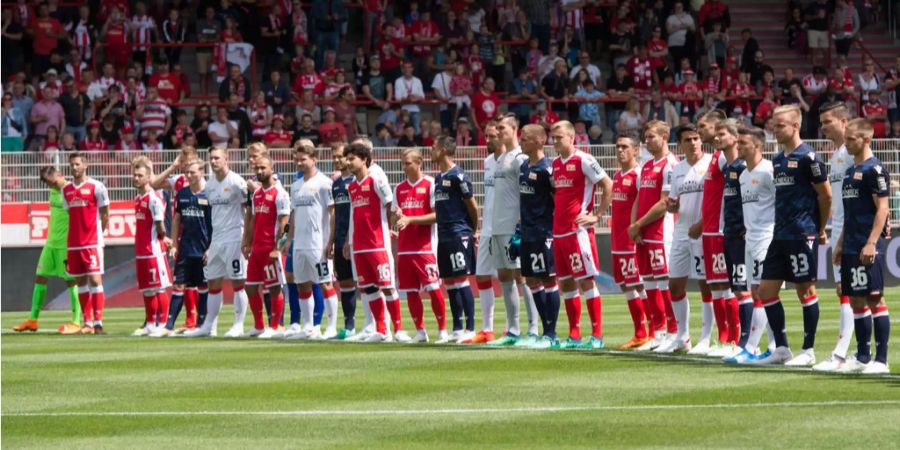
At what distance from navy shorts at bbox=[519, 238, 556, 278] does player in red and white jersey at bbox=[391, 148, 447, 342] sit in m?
1.44

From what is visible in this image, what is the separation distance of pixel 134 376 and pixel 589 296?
4.69m

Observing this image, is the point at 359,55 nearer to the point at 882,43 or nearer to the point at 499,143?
the point at 882,43

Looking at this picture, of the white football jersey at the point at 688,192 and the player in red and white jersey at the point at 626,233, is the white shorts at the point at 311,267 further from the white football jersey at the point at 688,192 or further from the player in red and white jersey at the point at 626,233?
the white football jersey at the point at 688,192

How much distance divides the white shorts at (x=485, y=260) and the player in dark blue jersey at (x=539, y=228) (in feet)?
2.45

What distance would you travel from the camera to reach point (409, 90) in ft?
108

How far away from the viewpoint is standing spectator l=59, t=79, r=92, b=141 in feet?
100.0

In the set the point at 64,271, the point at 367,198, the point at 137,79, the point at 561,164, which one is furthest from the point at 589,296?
the point at 137,79

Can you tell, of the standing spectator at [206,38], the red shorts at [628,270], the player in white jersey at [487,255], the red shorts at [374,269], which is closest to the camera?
the red shorts at [628,270]

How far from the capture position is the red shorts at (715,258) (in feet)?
49.5

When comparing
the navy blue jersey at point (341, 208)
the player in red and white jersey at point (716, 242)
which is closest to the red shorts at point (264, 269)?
the navy blue jersey at point (341, 208)

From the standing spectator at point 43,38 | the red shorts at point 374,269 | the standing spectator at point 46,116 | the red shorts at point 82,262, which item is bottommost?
the red shorts at point 374,269

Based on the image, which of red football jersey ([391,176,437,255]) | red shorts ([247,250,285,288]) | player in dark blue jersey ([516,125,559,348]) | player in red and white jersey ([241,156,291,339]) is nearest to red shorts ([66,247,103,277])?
player in red and white jersey ([241,156,291,339])

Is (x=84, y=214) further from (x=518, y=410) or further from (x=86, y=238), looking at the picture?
(x=518, y=410)

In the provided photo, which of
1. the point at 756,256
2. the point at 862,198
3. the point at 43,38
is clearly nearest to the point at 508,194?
the point at 756,256
